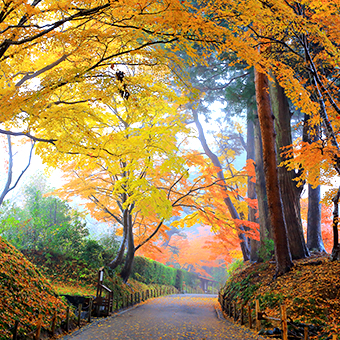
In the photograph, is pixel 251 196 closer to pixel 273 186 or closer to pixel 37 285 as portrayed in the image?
pixel 273 186

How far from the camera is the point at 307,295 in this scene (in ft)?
20.0

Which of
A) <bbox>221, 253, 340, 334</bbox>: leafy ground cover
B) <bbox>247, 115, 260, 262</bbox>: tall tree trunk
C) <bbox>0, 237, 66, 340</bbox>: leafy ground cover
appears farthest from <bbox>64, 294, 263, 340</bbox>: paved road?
<bbox>247, 115, 260, 262</bbox>: tall tree trunk

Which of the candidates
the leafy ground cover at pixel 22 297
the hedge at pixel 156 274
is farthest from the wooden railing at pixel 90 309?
the hedge at pixel 156 274

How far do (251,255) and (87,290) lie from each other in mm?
7518

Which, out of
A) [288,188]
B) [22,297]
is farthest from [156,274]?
[22,297]

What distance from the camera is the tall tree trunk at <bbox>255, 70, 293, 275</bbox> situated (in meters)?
8.09

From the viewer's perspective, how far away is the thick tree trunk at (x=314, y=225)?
36.5 ft

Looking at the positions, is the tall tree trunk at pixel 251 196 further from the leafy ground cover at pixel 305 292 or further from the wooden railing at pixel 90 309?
the wooden railing at pixel 90 309

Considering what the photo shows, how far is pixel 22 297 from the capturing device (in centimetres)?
587

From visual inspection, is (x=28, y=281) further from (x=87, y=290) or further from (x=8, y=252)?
(x=87, y=290)

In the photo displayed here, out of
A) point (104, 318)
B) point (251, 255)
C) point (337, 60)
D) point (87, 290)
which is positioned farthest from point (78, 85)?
point (251, 255)

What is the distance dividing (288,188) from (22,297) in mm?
8525

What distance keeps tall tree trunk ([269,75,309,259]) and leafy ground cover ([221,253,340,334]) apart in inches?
26.1

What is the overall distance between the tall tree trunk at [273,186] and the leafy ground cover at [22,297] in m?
6.27
